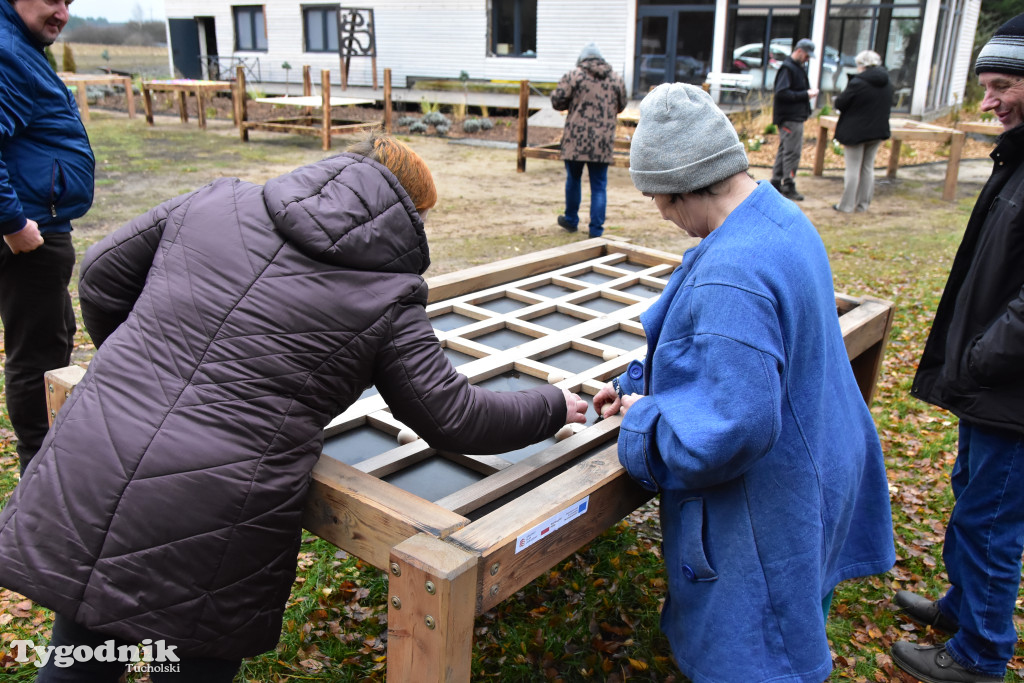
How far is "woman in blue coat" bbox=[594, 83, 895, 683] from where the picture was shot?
5.08 ft

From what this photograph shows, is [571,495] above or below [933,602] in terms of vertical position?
above

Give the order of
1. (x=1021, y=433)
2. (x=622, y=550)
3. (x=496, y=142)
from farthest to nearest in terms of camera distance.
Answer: (x=496, y=142), (x=622, y=550), (x=1021, y=433)

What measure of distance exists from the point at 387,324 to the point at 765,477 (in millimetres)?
856

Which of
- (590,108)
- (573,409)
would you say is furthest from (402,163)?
(590,108)

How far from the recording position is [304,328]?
1.56 meters

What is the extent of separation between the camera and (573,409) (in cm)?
217

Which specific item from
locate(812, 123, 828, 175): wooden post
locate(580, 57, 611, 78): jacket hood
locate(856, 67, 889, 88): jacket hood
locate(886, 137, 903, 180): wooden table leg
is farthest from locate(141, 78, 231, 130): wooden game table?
locate(886, 137, 903, 180): wooden table leg

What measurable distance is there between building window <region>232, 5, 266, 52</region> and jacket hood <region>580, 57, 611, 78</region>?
18802 millimetres

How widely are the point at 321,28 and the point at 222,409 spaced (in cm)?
2396

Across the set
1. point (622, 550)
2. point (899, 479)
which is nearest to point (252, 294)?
point (622, 550)

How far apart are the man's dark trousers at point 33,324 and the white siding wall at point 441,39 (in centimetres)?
1751

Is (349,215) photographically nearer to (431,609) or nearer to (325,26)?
(431,609)

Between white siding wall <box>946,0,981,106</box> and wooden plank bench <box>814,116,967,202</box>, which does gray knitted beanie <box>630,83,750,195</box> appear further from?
white siding wall <box>946,0,981,106</box>

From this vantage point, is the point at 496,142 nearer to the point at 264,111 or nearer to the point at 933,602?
the point at 264,111
